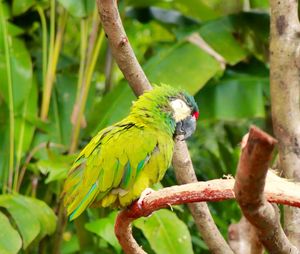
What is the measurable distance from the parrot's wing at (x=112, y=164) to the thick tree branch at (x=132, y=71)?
14 cm

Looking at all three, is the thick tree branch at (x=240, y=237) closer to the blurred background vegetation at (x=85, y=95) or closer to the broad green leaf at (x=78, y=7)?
the blurred background vegetation at (x=85, y=95)

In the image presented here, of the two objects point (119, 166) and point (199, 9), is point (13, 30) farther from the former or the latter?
point (119, 166)

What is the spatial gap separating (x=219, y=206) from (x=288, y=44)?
918 mm

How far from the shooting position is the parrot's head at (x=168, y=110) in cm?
148

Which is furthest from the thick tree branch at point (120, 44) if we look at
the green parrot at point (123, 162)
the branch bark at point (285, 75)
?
the branch bark at point (285, 75)

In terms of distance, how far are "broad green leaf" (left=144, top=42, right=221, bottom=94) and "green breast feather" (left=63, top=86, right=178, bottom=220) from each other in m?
0.68

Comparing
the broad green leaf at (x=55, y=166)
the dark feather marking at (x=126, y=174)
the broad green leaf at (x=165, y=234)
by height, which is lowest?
the broad green leaf at (x=165, y=234)

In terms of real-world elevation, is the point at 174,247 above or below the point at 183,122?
below

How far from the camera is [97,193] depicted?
143 centimetres

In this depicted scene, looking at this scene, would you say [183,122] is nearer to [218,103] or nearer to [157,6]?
[218,103]

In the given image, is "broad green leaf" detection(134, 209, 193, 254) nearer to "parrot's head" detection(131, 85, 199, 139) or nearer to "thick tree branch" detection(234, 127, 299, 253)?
"parrot's head" detection(131, 85, 199, 139)

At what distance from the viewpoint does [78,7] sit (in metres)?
2.12

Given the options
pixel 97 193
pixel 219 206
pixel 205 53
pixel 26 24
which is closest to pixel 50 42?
pixel 26 24

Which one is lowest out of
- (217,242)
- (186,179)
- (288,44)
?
(217,242)
